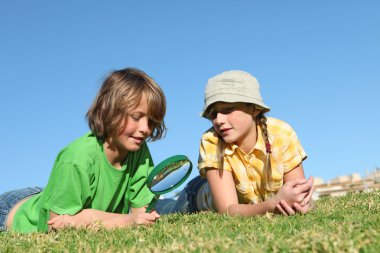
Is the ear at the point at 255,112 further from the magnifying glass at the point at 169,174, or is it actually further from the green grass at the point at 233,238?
the magnifying glass at the point at 169,174

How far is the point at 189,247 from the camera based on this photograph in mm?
3066

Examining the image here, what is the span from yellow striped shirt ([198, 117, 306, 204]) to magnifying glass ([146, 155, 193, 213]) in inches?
47.3

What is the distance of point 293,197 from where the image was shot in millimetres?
5016

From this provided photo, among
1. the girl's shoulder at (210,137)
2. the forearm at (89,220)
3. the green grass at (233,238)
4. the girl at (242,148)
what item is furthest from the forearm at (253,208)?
the forearm at (89,220)

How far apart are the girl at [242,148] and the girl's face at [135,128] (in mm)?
768

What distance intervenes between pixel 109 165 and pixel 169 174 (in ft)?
3.71

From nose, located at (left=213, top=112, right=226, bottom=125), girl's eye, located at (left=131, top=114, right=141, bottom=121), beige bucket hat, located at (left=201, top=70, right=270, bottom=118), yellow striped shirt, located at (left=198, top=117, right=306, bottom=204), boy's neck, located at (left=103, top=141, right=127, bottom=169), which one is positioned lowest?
yellow striped shirt, located at (left=198, top=117, right=306, bottom=204)

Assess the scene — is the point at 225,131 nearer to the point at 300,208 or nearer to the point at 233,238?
the point at 300,208

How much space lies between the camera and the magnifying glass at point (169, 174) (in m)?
4.58

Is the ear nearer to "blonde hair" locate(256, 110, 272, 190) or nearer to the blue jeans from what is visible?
"blonde hair" locate(256, 110, 272, 190)

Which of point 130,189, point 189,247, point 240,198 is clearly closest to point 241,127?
point 240,198

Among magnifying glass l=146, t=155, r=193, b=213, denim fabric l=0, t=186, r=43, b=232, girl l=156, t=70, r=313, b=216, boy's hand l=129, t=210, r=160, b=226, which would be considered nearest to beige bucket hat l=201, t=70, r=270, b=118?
girl l=156, t=70, r=313, b=216

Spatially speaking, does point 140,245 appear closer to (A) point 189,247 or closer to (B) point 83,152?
(A) point 189,247

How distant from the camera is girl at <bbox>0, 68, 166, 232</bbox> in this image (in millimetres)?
5148
